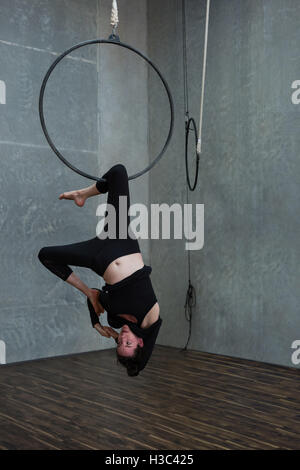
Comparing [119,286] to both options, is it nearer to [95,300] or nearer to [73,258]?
[95,300]

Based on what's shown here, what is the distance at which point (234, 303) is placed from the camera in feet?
16.6

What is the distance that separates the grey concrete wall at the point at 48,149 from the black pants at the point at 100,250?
5.78ft

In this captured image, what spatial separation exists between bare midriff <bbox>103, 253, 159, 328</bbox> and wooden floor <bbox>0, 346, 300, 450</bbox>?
58 cm

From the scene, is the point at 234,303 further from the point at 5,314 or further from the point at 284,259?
the point at 5,314

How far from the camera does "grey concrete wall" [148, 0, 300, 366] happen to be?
464 centimetres

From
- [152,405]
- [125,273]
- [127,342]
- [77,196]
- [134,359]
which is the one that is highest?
[77,196]

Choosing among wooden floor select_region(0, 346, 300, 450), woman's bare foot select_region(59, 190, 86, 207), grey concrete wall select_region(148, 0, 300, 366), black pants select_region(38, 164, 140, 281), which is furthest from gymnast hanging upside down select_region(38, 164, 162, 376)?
grey concrete wall select_region(148, 0, 300, 366)

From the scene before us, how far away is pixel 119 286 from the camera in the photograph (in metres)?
3.16

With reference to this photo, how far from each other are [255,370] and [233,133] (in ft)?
6.64

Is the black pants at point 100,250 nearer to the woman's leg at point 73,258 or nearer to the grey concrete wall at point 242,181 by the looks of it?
the woman's leg at point 73,258

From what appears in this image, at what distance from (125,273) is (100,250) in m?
0.20

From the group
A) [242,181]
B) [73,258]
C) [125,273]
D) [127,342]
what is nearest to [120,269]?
[125,273]
